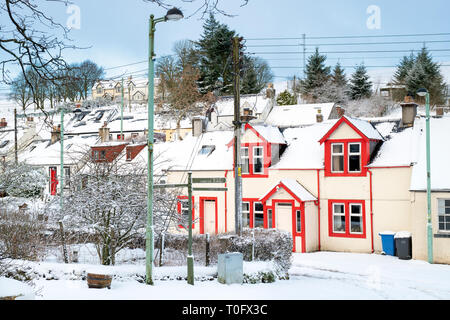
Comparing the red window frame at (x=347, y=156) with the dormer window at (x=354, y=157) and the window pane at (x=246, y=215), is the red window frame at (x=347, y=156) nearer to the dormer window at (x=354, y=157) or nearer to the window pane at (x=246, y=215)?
the dormer window at (x=354, y=157)

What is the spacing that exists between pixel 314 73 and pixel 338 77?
3166 millimetres

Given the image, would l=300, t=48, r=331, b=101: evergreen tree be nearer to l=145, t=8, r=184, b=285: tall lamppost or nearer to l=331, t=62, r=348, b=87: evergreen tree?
l=331, t=62, r=348, b=87: evergreen tree

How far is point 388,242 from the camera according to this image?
23.2 m

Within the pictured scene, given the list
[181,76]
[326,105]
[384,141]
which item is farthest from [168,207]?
[181,76]

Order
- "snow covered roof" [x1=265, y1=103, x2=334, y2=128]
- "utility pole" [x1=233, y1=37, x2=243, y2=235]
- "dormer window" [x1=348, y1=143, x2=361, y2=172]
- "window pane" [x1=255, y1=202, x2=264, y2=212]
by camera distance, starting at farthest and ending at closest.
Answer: "snow covered roof" [x1=265, y1=103, x2=334, y2=128] < "window pane" [x1=255, y1=202, x2=264, y2=212] < "dormer window" [x1=348, y1=143, x2=361, y2=172] < "utility pole" [x1=233, y1=37, x2=243, y2=235]

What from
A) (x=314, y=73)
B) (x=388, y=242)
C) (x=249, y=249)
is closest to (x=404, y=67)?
(x=314, y=73)

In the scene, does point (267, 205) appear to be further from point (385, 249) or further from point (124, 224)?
point (124, 224)

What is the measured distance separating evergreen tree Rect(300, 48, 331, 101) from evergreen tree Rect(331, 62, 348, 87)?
932mm

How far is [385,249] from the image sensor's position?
2338cm

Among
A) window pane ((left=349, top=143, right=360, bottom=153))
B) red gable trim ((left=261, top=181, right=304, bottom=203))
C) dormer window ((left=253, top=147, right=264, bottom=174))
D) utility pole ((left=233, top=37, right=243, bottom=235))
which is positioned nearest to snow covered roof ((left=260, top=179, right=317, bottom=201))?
red gable trim ((left=261, top=181, right=304, bottom=203))

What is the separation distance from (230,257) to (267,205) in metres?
11.6

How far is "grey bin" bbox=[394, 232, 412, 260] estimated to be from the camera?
22.1m

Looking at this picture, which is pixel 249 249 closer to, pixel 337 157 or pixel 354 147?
pixel 337 157

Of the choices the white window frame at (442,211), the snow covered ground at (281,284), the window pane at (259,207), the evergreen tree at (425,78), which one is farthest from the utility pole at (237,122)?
the evergreen tree at (425,78)
